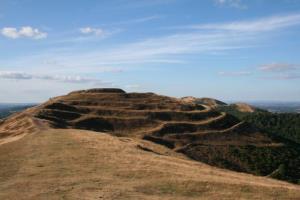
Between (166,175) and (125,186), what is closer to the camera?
(125,186)

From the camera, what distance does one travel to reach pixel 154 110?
12462cm

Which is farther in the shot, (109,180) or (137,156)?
(137,156)

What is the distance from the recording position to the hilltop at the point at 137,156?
3173cm

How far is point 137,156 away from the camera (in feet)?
151

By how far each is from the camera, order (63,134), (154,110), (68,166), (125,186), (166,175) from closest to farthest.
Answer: (125,186) → (166,175) → (68,166) → (63,134) → (154,110)

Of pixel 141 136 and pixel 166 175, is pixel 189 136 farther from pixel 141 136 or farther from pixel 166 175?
pixel 166 175

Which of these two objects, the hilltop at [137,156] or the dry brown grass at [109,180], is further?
the hilltop at [137,156]

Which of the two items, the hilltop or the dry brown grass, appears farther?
the hilltop

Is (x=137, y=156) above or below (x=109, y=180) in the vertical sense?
above

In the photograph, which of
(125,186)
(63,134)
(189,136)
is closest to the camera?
(125,186)

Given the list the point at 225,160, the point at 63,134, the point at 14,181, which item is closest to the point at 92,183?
the point at 14,181

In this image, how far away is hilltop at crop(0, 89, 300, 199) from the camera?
31.7 meters

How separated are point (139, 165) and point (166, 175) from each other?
4847mm

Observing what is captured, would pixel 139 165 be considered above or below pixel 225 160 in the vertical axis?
above
